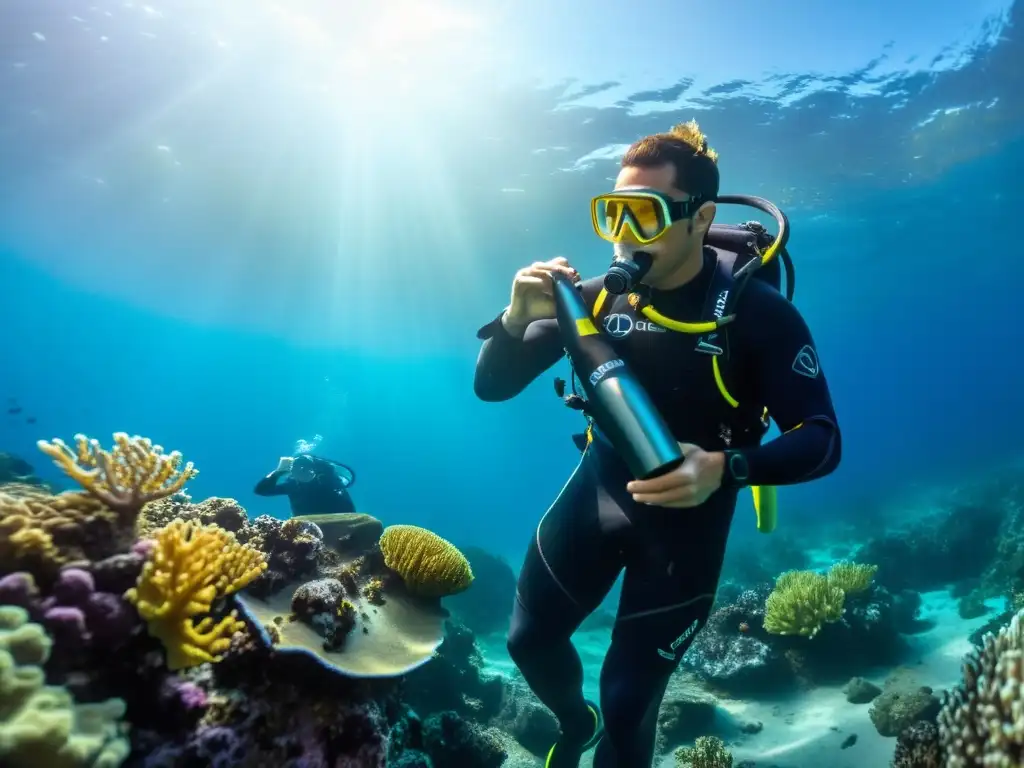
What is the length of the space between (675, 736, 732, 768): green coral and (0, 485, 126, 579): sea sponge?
4.87m

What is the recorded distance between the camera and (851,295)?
50594mm

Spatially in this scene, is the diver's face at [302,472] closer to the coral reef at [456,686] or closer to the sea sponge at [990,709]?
the coral reef at [456,686]

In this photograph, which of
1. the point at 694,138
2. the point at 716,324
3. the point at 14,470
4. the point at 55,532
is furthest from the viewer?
the point at 14,470

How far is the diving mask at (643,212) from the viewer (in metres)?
3.16

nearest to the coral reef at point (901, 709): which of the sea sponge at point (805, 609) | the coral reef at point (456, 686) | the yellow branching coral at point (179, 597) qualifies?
the sea sponge at point (805, 609)

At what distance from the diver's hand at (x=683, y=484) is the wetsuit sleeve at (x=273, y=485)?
854 centimetres

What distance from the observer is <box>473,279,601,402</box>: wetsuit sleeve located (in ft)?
12.8

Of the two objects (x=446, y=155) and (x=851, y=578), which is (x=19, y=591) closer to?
(x=851, y=578)

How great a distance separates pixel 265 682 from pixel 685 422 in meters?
2.78

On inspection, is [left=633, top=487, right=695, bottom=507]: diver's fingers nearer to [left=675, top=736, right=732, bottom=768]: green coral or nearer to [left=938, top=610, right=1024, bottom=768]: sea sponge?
[left=938, top=610, right=1024, bottom=768]: sea sponge

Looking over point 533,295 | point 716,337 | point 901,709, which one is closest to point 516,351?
point 533,295

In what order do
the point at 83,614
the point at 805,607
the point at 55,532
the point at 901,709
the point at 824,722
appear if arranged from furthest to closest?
the point at 805,607 → the point at 824,722 → the point at 901,709 → the point at 55,532 → the point at 83,614

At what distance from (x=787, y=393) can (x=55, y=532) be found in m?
3.73

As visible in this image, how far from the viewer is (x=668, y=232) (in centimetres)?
323
